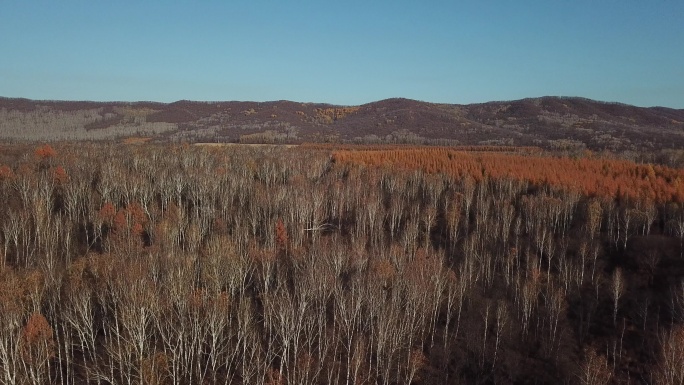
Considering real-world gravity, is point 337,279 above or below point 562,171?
below

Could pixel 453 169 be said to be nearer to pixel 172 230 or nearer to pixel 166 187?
pixel 166 187

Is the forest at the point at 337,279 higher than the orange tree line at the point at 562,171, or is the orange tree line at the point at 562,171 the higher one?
the orange tree line at the point at 562,171

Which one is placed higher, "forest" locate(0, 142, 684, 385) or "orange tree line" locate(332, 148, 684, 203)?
"orange tree line" locate(332, 148, 684, 203)

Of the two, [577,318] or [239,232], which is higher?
[239,232]

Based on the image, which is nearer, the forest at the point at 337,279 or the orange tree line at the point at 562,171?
the forest at the point at 337,279

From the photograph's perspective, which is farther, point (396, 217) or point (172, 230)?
point (396, 217)

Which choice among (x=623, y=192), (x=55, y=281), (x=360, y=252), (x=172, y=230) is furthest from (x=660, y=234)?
(x=55, y=281)

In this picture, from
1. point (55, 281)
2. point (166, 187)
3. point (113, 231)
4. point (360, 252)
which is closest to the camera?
point (55, 281)

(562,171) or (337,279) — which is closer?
(337,279)
